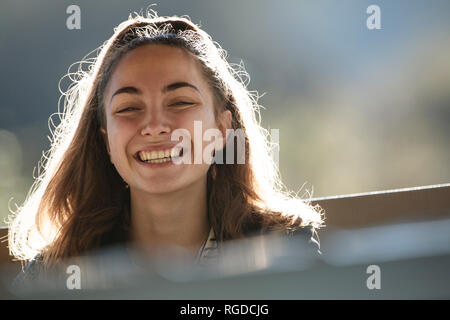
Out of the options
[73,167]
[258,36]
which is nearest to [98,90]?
[73,167]

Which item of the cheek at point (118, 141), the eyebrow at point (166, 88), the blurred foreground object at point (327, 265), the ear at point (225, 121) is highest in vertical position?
the eyebrow at point (166, 88)

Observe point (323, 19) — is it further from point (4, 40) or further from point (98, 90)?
point (4, 40)

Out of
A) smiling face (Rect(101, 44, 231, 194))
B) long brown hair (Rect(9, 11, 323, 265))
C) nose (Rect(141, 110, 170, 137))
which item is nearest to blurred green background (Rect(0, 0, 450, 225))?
long brown hair (Rect(9, 11, 323, 265))

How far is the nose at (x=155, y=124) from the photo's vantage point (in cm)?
93

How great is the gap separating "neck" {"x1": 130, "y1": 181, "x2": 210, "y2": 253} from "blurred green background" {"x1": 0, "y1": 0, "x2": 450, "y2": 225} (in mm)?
311

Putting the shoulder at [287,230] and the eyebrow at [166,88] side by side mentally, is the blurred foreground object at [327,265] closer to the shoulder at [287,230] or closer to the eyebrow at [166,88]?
the shoulder at [287,230]

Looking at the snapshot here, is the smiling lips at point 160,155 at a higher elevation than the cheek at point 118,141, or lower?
lower

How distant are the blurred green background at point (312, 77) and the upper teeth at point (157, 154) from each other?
30 centimetres

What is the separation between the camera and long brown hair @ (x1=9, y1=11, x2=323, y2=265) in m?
1.04

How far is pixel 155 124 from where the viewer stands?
3.05ft

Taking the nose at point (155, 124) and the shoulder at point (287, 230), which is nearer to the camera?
the nose at point (155, 124)

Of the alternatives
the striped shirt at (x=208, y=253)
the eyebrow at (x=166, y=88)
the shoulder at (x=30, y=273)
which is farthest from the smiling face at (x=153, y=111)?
the shoulder at (x=30, y=273)

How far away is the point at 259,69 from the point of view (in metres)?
1.32

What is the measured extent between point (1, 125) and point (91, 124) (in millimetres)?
173
